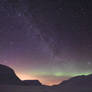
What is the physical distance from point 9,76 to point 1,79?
34.5 ft

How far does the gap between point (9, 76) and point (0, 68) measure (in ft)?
37.4

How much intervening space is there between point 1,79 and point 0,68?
19588 millimetres

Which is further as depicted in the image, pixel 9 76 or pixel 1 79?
pixel 9 76

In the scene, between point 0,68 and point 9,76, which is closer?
point 9,76

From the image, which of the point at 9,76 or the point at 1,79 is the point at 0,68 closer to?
the point at 9,76

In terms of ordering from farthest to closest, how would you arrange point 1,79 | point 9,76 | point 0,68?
1. point 0,68
2. point 9,76
3. point 1,79

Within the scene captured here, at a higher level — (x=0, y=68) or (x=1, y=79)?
(x=0, y=68)

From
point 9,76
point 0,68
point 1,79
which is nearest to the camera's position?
point 1,79

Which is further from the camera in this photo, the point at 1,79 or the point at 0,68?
the point at 0,68

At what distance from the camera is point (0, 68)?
10088cm

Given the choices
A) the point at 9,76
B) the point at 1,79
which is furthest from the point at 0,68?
the point at 1,79

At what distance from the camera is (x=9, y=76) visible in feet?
304
